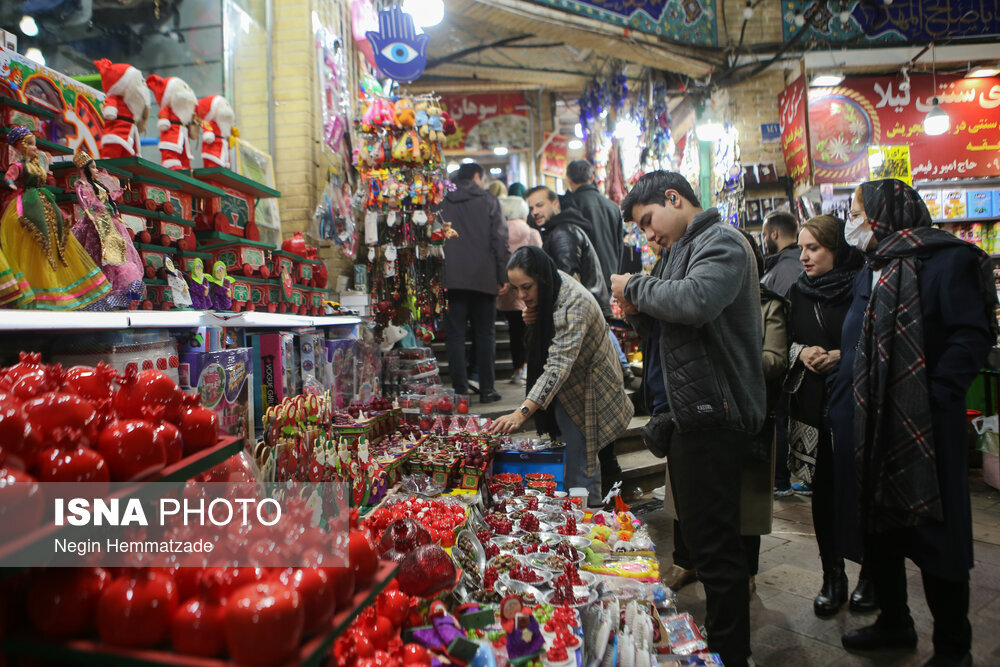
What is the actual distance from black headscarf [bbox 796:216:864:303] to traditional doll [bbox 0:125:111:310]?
2.97m

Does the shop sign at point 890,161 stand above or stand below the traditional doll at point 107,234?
above

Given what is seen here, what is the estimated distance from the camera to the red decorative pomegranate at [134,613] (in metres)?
0.75

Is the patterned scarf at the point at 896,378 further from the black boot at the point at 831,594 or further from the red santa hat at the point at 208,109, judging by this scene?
the red santa hat at the point at 208,109

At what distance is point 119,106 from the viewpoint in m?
2.61

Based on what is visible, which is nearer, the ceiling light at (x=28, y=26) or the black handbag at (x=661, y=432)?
the black handbag at (x=661, y=432)

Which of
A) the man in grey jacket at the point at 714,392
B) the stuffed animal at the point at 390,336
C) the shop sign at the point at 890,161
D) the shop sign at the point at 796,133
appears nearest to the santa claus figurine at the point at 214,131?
the stuffed animal at the point at 390,336

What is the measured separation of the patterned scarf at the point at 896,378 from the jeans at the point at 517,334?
3483mm

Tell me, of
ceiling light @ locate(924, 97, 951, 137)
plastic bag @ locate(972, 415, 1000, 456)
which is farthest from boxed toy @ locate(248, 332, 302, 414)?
ceiling light @ locate(924, 97, 951, 137)

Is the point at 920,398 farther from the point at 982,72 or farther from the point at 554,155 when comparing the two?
the point at 554,155

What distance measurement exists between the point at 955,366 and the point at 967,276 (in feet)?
1.07

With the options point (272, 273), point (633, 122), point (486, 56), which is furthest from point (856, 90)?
point (272, 273)

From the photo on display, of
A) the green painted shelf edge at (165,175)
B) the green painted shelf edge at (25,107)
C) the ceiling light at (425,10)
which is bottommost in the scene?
the green painted shelf edge at (165,175)

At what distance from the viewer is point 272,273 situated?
3232 millimetres

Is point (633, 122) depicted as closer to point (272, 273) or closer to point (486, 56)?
point (486, 56)
